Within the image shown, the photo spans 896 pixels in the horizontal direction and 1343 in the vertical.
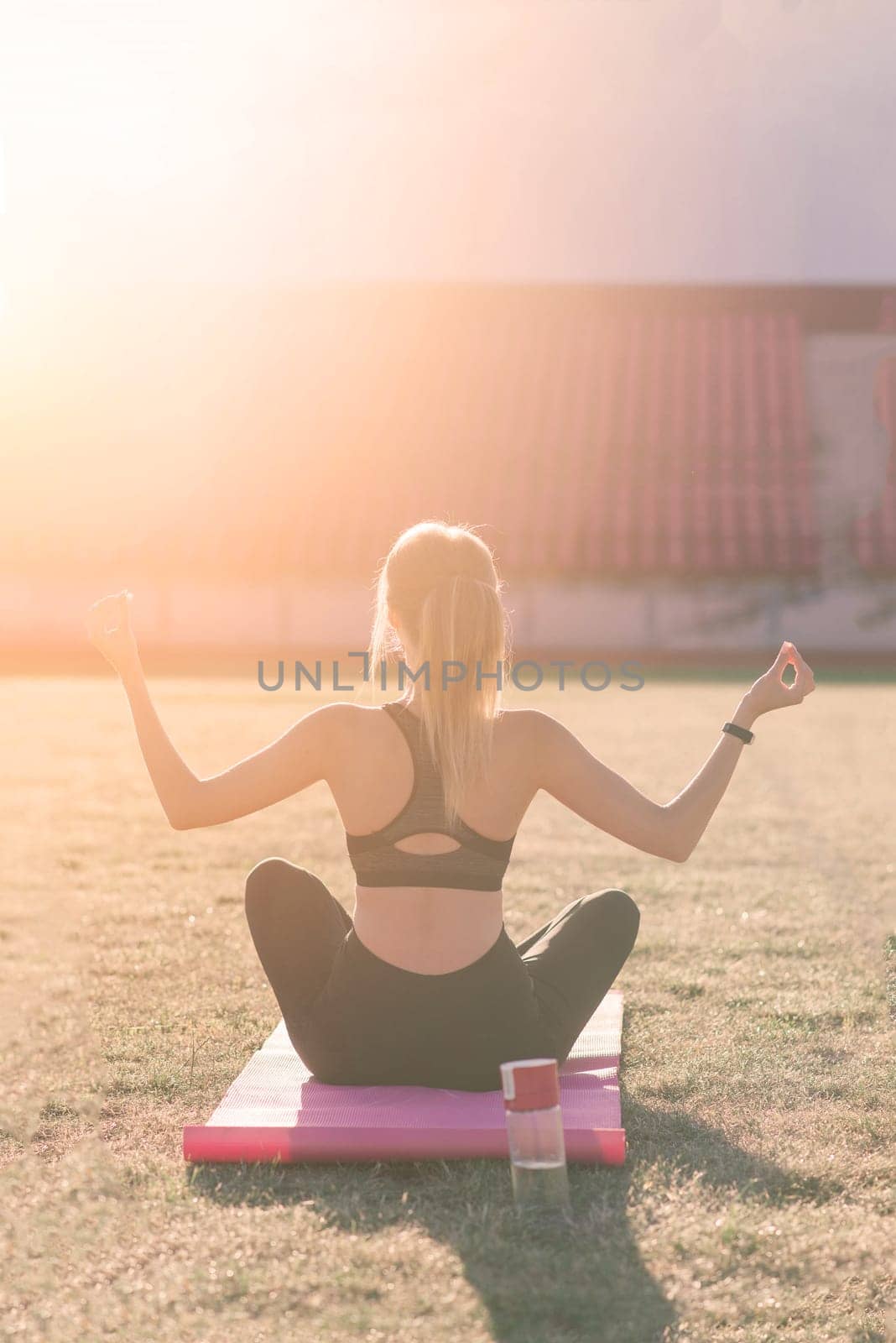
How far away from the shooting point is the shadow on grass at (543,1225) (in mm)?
2309

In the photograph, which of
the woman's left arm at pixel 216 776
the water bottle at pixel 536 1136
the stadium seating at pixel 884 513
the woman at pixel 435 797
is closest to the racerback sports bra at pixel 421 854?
the woman at pixel 435 797

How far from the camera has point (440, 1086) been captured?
3.14 metres

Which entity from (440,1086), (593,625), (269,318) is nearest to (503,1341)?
(440,1086)

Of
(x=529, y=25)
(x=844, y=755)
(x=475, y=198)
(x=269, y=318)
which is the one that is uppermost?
(x=529, y=25)

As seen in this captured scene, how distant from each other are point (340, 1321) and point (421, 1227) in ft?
1.14

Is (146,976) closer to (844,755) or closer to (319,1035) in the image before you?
(319,1035)

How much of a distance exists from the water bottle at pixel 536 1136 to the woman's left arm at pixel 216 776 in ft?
2.35

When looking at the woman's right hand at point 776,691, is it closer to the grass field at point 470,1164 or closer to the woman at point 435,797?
the woman at point 435,797

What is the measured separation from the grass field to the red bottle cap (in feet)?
0.74

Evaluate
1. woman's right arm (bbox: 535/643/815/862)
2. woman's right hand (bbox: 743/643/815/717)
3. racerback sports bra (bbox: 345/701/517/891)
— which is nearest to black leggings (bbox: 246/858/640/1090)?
racerback sports bra (bbox: 345/701/517/891)

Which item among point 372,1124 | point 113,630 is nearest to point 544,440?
point 113,630

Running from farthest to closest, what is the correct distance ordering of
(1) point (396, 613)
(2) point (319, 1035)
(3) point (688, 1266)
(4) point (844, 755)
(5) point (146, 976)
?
1. (4) point (844, 755)
2. (5) point (146, 976)
3. (2) point (319, 1035)
4. (1) point (396, 613)
5. (3) point (688, 1266)

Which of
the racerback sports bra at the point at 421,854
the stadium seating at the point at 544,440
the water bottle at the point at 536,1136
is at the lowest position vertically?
the water bottle at the point at 536,1136

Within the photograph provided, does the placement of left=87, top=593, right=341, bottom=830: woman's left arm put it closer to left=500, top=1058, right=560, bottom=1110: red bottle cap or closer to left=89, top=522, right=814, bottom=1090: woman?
left=89, top=522, right=814, bottom=1090: woman
